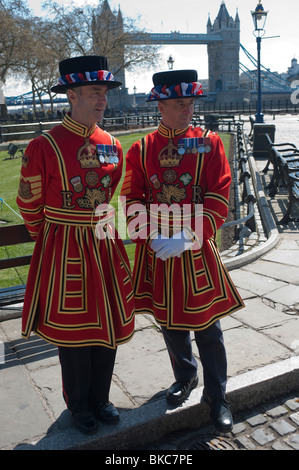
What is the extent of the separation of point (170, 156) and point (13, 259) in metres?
1.88

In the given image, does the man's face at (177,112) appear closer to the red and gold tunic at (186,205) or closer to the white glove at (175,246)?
the red and gold tunic at (186,205)

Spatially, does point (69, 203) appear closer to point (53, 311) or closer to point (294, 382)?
point (53, 311)

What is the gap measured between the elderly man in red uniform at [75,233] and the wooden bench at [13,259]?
1.13m

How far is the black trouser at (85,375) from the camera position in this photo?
266 centimetres

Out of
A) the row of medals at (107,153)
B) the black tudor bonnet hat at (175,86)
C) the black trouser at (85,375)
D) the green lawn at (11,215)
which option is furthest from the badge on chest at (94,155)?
the green lawn at (11,215)

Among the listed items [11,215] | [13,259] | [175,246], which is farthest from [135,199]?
[11,215]

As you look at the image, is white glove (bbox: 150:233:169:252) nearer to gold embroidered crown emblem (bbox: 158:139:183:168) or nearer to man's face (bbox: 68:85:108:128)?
gold embroidered crown emblem (bbox: 158:139:183:168)

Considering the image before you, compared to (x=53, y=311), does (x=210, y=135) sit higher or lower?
higher

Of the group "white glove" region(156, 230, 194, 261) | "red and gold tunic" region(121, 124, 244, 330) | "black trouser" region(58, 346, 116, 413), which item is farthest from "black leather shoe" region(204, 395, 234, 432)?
"white glove" region(156, 230, 194, 261)

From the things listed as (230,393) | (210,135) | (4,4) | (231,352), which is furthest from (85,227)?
(4,4)

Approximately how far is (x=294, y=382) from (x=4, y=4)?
1397 inches

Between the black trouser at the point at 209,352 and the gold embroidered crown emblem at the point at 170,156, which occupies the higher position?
the gold embroidered crown emblem at the point at 170,156

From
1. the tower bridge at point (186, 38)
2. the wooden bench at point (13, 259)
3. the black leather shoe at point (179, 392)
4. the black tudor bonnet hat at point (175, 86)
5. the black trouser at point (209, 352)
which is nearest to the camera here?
the black tudor bonnet hat at point (175, 86)

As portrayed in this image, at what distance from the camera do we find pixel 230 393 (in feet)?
9.85
